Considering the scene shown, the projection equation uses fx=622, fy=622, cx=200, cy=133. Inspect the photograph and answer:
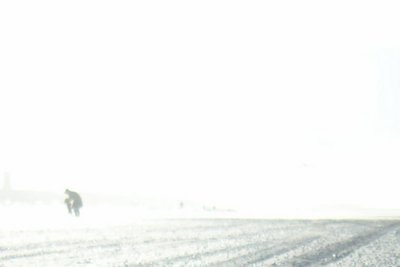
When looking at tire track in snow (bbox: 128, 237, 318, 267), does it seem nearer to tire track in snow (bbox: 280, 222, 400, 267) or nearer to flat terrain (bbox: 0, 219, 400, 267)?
flat terrain (bbox: 0, 219, 400, 267)

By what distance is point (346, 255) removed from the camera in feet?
63.0

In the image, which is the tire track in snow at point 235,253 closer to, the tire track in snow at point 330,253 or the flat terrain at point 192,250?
the flat terrain at point 192,250

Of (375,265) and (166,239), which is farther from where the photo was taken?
(166,239)

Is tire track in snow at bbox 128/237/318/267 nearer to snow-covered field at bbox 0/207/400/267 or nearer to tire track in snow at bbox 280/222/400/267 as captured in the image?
A: snow-covered field at bbox 0/207/400/267

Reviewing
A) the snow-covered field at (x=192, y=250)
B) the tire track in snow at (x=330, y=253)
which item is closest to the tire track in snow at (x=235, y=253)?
the snow-covered field at (x=192, y=250)

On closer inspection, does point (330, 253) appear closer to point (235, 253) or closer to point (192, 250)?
point (235, 253)

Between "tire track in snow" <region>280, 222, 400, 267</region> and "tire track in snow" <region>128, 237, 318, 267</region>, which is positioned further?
"tire track in snow" <region>280, 222, 400, 267</region>

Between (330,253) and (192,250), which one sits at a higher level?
(192,250)

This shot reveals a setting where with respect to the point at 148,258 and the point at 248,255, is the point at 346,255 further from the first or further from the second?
the point at 148,258

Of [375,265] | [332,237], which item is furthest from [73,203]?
[375,265]

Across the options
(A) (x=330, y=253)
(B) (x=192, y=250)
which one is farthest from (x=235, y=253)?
(A) (x=330, y=253)

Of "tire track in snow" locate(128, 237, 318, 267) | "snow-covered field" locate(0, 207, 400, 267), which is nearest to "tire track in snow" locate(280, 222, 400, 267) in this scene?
"snow-covered field" locate(0, 207, 400, 267)

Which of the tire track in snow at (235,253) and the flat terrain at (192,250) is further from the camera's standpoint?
the flat terrain at (192,250)

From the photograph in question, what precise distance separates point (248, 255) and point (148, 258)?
307cm
